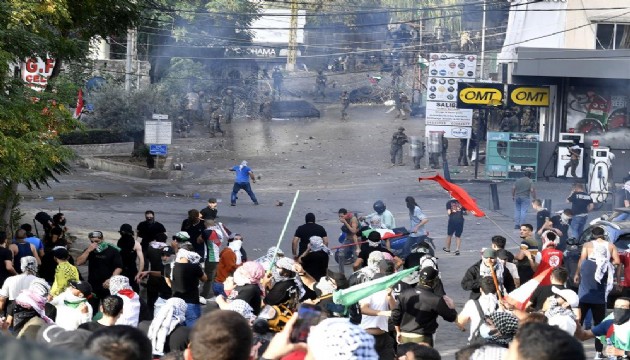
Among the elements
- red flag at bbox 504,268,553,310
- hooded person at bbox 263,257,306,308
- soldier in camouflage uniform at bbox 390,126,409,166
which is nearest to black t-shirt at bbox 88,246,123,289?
hooded person at bbox 263,257,306,308

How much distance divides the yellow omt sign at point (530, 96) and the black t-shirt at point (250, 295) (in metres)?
23.7

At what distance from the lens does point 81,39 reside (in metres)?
19.2

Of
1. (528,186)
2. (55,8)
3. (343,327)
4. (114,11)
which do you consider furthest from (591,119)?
(343,327)

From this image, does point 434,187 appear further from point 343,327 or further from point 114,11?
point 343,327

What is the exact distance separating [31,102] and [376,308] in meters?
7.00

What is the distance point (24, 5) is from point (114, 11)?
4.46 meters

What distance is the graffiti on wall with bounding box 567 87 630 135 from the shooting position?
3366cm

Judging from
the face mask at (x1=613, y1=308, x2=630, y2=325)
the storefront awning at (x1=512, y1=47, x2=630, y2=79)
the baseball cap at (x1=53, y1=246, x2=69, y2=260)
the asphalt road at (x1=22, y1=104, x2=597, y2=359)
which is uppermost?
the storefront awning at (x1=512, y1=47, x2=630, y2=79)

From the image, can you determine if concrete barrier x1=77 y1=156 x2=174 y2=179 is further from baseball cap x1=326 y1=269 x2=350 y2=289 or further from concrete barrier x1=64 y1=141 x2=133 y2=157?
baseball cap x1=326 y1=269 x2=350 y2=289

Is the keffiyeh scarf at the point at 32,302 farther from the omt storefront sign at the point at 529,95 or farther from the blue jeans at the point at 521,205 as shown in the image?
the omt storefront sign at the point at 529,95

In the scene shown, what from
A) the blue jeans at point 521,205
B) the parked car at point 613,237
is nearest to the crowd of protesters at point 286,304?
the parked car at point 613,237

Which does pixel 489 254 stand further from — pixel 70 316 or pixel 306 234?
pixel 70 316

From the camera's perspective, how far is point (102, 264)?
1279 centimetres

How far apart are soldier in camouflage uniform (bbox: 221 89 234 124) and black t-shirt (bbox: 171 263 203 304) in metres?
36.5
